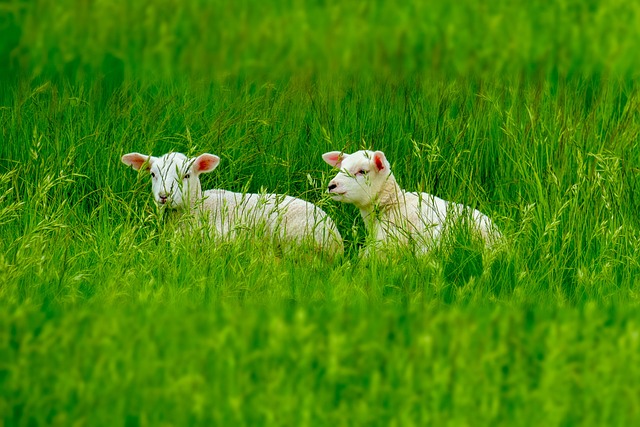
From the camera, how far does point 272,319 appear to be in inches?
194

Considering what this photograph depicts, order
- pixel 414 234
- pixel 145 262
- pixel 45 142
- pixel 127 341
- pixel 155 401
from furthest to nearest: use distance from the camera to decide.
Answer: pixel 45 142
pixel 414 234
pixel 145 262
pixel 127 341
pixel 155 401

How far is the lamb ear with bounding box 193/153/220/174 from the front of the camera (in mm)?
7121

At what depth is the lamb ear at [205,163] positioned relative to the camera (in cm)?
712

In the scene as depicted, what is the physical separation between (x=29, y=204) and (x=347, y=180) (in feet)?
6.50

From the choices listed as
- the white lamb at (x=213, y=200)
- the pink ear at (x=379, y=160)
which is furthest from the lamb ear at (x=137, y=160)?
the pink ear at (x=379, y=160)

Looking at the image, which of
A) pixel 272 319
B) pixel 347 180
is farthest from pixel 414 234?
pixel 272 319

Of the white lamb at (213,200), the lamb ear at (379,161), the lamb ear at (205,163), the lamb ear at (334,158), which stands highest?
the lamb ear at (379,161)

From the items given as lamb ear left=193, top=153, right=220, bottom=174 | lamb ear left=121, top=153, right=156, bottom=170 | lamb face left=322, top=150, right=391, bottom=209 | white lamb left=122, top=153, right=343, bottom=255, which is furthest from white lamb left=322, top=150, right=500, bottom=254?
lamb ear left=121, top=153, right=156, bottom=170

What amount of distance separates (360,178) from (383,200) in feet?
0.99

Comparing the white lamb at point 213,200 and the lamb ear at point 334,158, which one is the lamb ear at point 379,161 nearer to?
the lamb ear at point 334,158

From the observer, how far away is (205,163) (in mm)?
7184

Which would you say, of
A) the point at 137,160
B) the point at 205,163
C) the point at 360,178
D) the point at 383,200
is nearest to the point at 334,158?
the point at 360,178

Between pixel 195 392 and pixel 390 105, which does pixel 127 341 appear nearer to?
pixel 195 392

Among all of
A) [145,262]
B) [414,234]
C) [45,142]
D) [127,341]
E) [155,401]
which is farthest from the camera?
[45,142]
